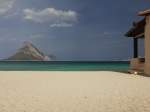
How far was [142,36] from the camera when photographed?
25.0m

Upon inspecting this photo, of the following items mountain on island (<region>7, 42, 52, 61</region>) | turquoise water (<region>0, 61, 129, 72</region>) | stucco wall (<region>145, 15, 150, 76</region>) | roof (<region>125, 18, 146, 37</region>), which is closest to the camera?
stucco wall (<region>145, 15, 150, 76</region>)

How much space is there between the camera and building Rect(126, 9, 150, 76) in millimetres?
21152

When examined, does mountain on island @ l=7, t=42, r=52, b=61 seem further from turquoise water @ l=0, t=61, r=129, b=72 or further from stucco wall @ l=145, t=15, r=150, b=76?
stucco wall @ l=145, t=15, r=150, b=76

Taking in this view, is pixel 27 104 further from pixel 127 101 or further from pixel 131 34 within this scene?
pixel 131 34

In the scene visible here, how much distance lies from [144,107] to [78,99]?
7.34 ft

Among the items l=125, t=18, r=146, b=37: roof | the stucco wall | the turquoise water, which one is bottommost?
the turquoise water

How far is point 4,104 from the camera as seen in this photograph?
28.7 feet

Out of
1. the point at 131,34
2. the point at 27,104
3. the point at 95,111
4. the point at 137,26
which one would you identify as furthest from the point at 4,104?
the point at 131,34

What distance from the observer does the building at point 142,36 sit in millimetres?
21152

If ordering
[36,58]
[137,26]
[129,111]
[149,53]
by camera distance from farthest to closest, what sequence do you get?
1. [36,58]
2. [137,26]
3. [149,53]
4. [129,111]

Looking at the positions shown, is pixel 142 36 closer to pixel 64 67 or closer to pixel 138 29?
pixel 138 29

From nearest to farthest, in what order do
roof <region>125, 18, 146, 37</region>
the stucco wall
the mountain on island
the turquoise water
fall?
1. the stucco wall
2. roof <region>125, 18, 146, 37</region>
3. the turquoise water
4. the mountain on island

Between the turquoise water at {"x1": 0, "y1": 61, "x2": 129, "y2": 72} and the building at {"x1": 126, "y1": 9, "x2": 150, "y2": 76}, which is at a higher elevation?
the building at {"x1": 126, "y1": 9, "x2": 150, "y2": 76}

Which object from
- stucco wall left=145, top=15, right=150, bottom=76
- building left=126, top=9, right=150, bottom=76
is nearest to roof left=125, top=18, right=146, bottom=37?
building left=126, top=9, right=150, bottom=76
